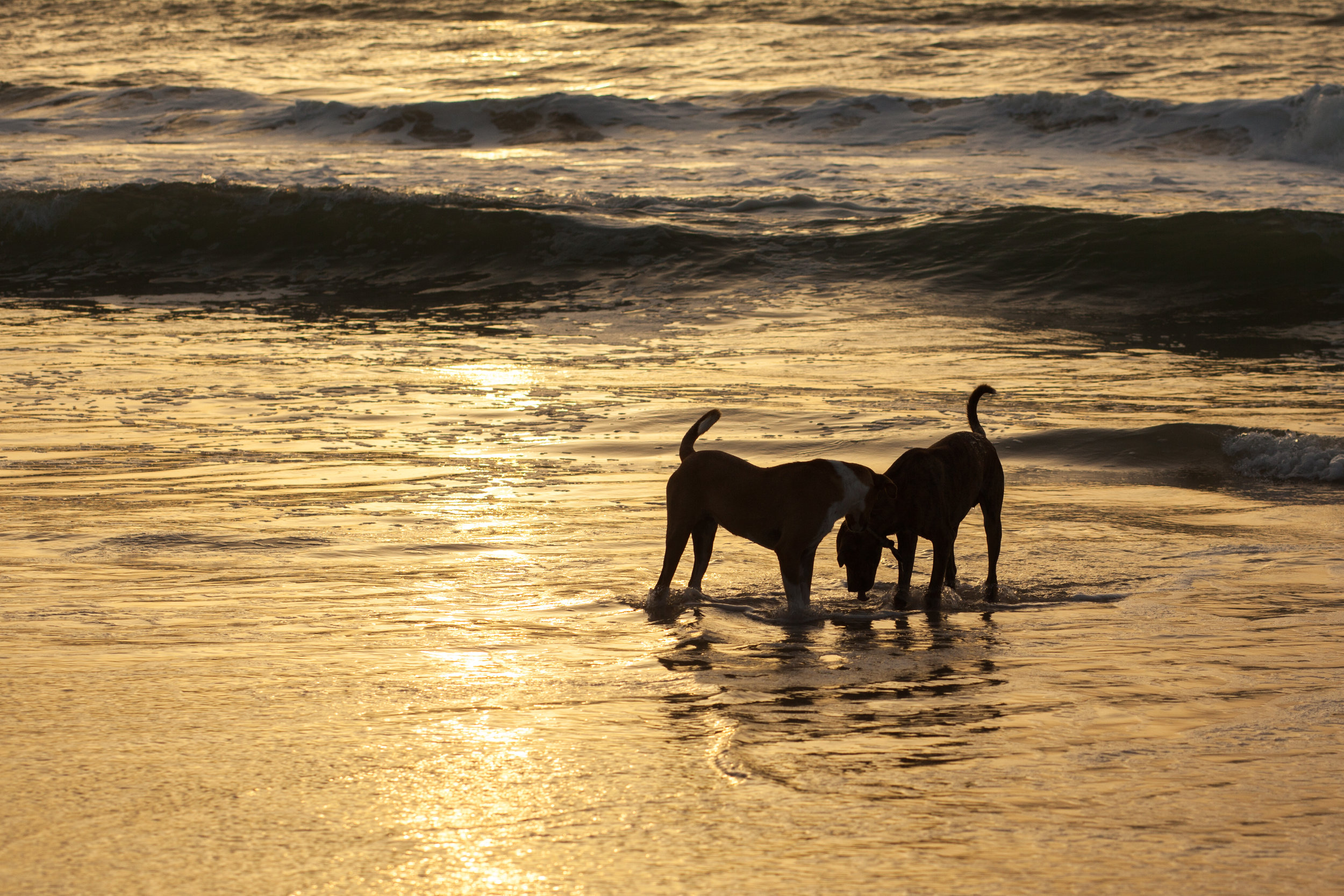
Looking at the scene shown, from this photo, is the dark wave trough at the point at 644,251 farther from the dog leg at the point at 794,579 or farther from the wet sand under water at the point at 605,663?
the dog leg at the point at 794,579

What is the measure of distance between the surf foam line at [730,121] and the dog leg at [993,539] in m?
19.4

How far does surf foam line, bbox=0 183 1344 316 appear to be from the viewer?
51.4 ft

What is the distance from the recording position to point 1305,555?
19.8ft

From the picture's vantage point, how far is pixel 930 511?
525 centimetres

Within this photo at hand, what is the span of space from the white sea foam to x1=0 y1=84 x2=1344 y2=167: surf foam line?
16.7 metres

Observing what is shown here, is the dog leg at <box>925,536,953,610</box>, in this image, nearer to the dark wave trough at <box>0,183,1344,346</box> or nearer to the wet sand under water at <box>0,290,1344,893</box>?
the wet sand under water at <box>0,290,1344,893</box>

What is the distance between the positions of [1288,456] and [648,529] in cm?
401

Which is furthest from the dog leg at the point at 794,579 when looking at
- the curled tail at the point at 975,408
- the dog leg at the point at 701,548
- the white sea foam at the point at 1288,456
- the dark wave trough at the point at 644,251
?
the dark wave trough at the point at 644,251

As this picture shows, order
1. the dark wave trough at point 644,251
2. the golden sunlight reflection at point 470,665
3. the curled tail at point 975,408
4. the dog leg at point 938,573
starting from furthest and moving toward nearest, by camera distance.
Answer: the dark wave trough at point 644,251, the curled tail at point 975,408, the dog leg at point 938,573, the golden sunlight reflection at point 470,665

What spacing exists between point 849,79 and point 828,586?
81.3 ft

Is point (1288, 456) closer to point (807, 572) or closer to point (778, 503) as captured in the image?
point (807, 572)

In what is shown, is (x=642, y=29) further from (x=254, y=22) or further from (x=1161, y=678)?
(x=1161, y=678)

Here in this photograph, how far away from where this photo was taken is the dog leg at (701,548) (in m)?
5.45

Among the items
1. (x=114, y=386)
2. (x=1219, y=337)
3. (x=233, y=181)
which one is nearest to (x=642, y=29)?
(x=233, y=181)
